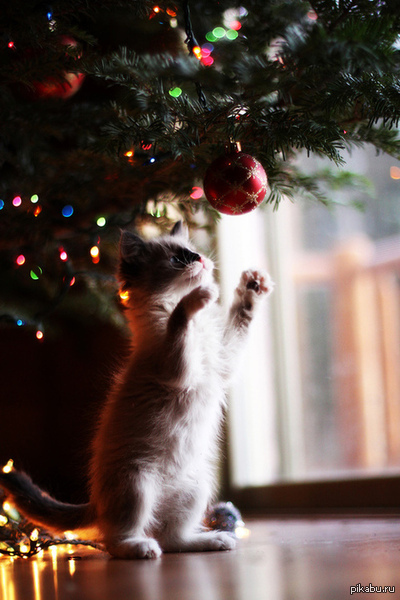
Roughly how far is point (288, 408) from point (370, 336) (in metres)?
0.32

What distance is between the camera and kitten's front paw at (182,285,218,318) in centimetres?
96

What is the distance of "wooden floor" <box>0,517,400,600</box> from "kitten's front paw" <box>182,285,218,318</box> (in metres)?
0.38

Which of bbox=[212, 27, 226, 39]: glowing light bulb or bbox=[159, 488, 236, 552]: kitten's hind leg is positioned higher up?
bbox=[212, 27, 226, 39]: glowing light bulb

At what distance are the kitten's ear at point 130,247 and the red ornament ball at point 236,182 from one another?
0.89ft

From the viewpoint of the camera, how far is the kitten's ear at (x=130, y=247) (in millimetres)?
1132

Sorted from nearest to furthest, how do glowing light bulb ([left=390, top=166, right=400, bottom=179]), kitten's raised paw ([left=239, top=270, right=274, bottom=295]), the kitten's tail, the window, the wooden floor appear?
1. the wooden floor
2. the kitten's tail
3. kitten's raised paw ([left=239, top=270, right=274, bottom=295])
4. glowing light bulb ([left=390, top=166, right=400, bottom=179])
5. the window

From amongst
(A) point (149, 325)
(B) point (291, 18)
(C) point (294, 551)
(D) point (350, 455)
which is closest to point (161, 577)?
(C) point (294, 551)

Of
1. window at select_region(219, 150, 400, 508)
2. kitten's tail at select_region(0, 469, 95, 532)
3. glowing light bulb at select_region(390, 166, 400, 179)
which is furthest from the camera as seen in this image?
window at select_region(219, 150, 400, 508)

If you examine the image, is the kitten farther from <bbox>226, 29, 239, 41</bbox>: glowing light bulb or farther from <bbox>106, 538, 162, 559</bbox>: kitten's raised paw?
<bbox>226, 29, 239, 41</bbox>: glowing light bulb

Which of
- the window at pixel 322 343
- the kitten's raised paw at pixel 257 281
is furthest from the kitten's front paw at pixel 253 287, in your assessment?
the window at pixel 322 343

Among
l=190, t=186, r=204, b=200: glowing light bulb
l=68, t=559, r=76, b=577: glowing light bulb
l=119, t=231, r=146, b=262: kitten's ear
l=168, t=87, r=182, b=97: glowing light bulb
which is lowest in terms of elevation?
l=68, t=559, r=76, b=577: glowing light bulb

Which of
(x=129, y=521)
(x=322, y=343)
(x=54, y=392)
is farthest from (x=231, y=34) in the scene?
(x=54, y=392)

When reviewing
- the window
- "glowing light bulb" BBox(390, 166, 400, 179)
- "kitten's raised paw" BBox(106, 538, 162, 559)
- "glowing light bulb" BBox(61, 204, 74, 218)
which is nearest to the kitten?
"kitten's raised paw" BBox(106, 538, 162, 559)

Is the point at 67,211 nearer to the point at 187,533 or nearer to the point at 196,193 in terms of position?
the point at 196,193
